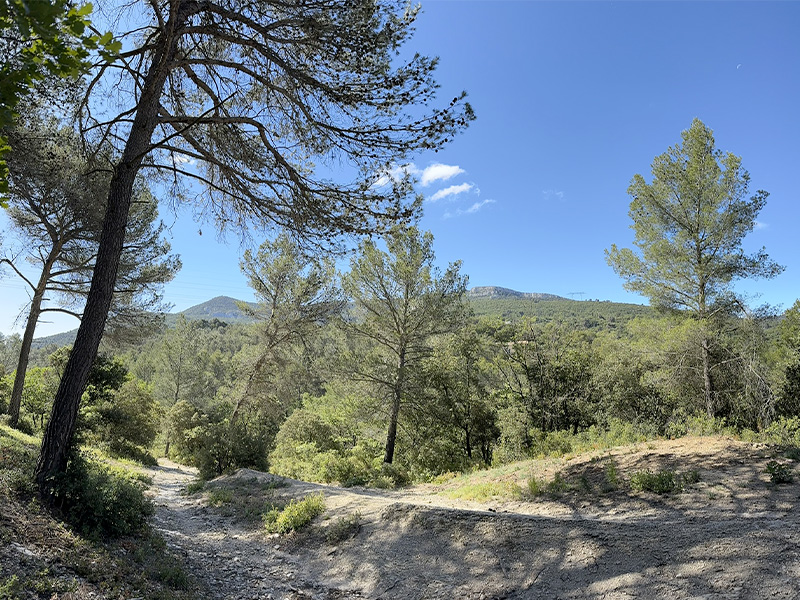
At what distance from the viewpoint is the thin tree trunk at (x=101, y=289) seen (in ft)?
15.0

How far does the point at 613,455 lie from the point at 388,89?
815 cm

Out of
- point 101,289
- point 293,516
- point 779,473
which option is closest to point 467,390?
point 293,516

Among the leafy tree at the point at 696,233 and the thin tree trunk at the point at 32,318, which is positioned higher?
the leafy tree at the point at 696,233

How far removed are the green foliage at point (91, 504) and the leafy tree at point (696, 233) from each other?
1378cm

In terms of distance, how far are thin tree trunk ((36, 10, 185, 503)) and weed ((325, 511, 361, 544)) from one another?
3.35 m

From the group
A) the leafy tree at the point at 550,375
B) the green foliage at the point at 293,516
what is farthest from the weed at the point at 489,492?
the leafy tree at the point at 550,375

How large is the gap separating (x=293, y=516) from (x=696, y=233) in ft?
45.3

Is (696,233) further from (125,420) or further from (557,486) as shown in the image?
(125,420)

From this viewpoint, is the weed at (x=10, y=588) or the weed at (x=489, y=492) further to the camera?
the weed at (x=489, y=492)

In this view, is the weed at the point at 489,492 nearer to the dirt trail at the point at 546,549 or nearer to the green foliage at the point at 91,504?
the dirt trail at the point at 546,549

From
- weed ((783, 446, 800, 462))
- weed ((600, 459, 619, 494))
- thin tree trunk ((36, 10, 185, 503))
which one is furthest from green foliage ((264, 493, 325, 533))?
weed ((783, 446, 800, 462))

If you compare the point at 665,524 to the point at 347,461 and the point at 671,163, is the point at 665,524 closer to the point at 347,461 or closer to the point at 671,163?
the point at 347,461

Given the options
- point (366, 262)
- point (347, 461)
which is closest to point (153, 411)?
A: point (347, 461)

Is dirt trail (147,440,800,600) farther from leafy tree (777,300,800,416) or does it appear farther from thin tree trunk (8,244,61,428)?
thin tree trunk (8,244,61,428)
